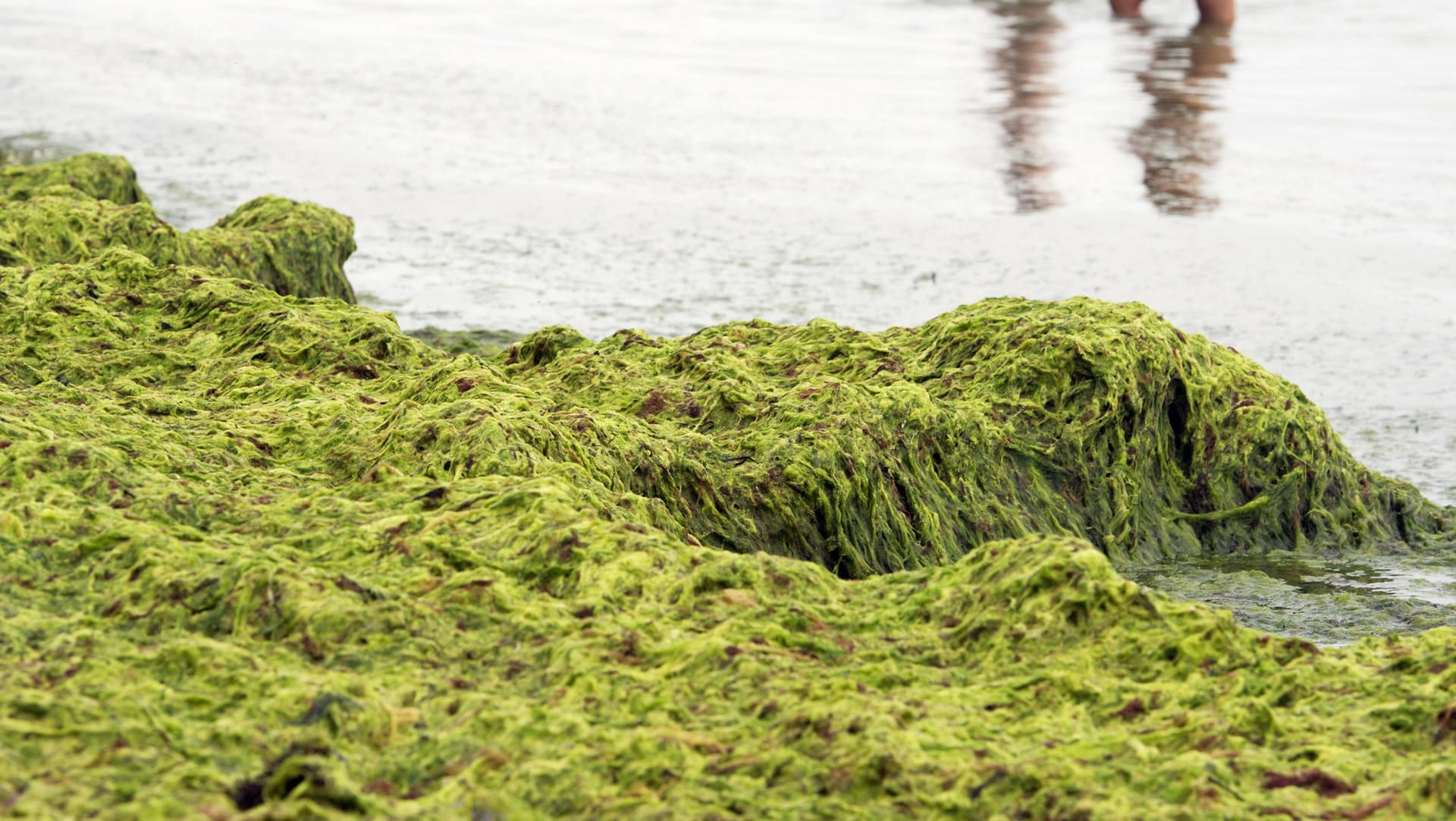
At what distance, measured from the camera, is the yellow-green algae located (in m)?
2.41

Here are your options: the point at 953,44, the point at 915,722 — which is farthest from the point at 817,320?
the point at 953,44

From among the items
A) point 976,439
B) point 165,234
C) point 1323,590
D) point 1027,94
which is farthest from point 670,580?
point 1027,94

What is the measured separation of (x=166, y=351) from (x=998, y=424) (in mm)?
2571

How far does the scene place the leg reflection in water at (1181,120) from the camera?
947 cm

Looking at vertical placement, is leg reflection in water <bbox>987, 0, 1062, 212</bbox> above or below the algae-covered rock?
below

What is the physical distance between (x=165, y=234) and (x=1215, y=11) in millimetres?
13027

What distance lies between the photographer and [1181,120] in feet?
37.7

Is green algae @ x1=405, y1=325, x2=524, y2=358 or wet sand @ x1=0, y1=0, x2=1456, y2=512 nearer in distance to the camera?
green algae @ x1=405, y1=325, x2=524, y2=358

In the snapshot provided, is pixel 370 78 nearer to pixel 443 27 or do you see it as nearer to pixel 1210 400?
pixel 443 27

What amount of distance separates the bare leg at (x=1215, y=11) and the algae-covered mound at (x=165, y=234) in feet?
39.2

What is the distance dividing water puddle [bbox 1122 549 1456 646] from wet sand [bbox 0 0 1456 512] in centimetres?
95

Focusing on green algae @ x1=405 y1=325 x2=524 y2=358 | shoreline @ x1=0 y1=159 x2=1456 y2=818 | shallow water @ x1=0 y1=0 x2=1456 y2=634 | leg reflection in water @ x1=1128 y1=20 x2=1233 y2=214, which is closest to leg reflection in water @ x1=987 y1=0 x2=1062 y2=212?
shallow water @ x1=0 y1=0 x2=1456 y2=634

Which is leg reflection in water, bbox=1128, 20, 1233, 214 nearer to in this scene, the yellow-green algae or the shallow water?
the shallow water

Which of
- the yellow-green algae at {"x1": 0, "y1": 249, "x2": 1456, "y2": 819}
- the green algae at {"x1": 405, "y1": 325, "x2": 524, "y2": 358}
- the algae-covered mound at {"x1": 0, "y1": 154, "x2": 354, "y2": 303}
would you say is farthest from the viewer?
the green algae at {"x1": 405, "y1": 325, "x2": 524, "y2": 358}
